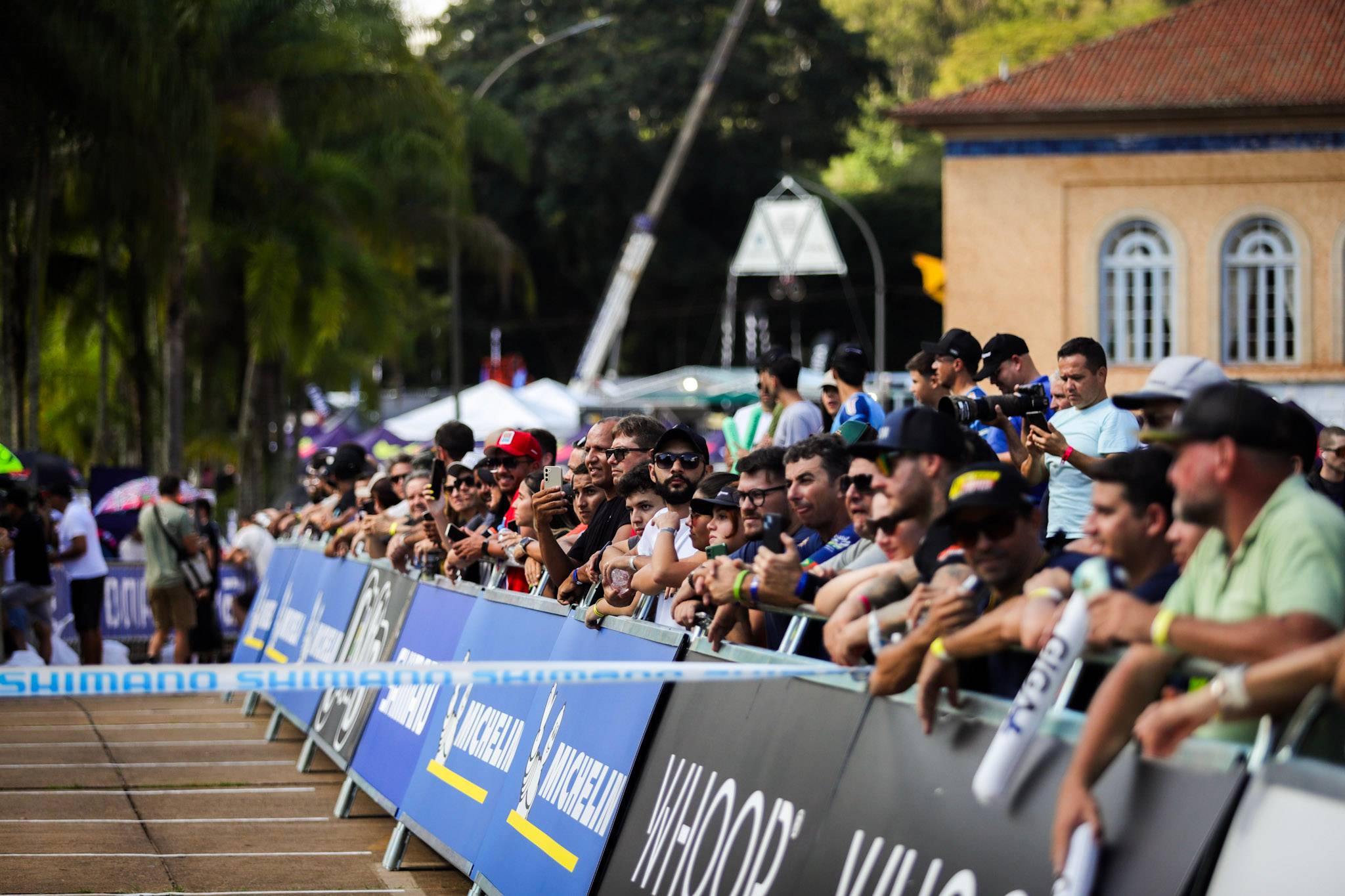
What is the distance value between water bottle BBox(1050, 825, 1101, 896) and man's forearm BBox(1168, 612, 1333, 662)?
16.8 inches

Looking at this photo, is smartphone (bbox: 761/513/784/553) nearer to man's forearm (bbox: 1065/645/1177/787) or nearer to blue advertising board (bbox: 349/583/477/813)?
man's forearm (bbox: 1065/645/1177/787)

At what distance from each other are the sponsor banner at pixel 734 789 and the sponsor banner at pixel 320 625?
590 cm

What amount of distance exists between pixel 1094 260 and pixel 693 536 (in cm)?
2457

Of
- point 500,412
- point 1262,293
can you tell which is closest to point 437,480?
point 500,412

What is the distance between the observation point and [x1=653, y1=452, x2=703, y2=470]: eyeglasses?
7117 millimetres

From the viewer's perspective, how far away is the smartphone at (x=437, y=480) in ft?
34.2

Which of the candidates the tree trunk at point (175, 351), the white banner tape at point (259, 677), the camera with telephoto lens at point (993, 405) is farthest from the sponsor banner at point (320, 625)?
the tree trunk at point (175, 351)

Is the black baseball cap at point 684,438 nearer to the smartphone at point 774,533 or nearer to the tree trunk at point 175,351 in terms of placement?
the smartphone at point 774,533

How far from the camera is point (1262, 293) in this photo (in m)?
29.7

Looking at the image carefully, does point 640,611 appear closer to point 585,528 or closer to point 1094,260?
point 585,528

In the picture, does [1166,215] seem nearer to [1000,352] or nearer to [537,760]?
[1000,352]

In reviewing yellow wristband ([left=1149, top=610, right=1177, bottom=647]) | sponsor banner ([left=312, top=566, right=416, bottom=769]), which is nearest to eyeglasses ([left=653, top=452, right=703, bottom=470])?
sponsor banner ([left=312, top=566, right=416, bottom=769])

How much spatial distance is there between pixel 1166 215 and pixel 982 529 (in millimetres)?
27095

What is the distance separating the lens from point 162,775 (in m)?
11.2
